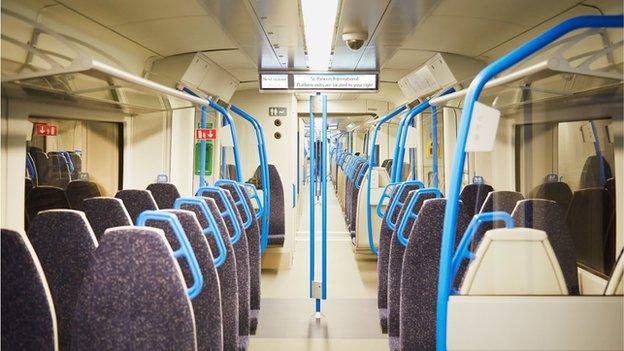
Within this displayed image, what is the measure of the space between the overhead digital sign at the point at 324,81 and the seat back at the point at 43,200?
2.00 metres

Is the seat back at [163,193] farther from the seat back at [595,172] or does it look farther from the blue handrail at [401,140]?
the seat back at [595,172]

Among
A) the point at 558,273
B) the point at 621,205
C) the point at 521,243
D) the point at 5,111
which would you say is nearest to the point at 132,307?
the point at 521,243

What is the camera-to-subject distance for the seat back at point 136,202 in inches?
112

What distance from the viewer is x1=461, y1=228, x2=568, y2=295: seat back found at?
172 centimetres

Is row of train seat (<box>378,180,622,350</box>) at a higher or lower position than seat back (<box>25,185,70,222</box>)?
lower

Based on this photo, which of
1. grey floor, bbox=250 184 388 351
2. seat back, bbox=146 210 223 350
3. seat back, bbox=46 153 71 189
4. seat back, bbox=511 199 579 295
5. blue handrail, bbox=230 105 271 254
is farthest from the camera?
blue handrail, bbox=230 105 271 254

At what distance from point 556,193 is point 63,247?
8.81ft

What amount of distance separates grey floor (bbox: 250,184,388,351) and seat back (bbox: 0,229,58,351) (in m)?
2.05

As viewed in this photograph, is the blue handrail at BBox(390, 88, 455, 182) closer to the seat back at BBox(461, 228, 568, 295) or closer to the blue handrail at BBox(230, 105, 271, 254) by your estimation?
the blue handrail at BBox(230, 105, 271, 254)

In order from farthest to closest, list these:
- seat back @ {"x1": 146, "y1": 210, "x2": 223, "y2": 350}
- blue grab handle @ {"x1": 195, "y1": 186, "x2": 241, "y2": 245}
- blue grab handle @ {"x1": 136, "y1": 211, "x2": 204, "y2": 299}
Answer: blue grab handle @ {"x1": 195, "y1": 186, "x2": 241, "y2": 245}, seat back @ {"x1": 146, "y1": 210, "x2": 223, "y2": 350}, blue grab handle @ {"x1": 136, "y1": 211, "x2": 204, "y2": 299}


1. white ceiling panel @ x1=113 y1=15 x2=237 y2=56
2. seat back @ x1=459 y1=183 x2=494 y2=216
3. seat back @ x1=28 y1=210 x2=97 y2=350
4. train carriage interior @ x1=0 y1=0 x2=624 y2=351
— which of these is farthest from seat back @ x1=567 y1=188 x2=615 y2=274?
→ white ceiling panel @ x1=113 y1=15 x2=237 y2=56

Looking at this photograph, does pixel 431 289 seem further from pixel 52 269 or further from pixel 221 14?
pixel 221 14

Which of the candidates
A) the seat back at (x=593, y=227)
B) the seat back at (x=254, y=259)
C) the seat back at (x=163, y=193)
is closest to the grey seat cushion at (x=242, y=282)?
the seat back at (x=254, y=259)

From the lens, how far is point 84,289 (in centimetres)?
144
